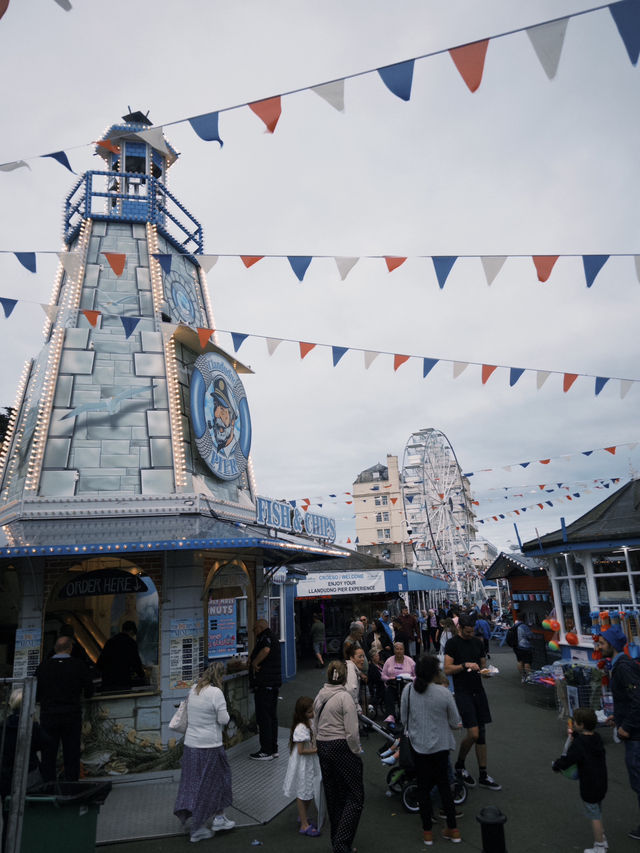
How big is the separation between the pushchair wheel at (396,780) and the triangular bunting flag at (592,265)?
572cm

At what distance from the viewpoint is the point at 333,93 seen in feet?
14.6

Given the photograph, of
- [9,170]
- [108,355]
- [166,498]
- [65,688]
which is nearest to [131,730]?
[65,688]

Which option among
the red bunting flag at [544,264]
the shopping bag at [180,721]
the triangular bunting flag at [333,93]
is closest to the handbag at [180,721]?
the shopping bag at [180,721]

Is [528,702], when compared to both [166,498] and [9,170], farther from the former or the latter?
[9,170]

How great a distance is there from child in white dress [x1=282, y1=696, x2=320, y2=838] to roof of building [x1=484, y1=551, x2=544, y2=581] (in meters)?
15.1

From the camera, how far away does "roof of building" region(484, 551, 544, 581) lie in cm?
1975

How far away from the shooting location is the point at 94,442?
28.9ft

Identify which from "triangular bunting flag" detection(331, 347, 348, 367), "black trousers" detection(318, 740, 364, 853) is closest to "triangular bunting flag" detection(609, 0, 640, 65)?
"triangular bunting flag" detection(331, 347, 348, 367)

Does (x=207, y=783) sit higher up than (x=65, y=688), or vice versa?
(x=65, y=688)

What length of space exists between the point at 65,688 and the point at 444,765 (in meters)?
4.07

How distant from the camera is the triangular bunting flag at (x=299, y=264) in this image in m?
6.78

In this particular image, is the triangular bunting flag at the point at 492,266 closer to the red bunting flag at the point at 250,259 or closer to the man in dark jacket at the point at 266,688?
the red bunting flag at the point at 250,259

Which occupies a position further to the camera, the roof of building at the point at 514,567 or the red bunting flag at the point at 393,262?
the roof of building at the point at 514,567

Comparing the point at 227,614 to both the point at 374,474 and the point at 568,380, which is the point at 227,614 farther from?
the point at 374,474
